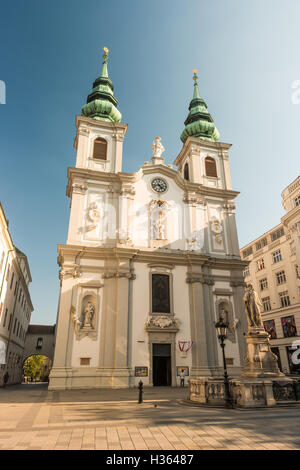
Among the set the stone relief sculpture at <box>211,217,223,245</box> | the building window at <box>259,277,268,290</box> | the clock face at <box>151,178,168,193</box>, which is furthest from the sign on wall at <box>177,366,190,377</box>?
A: the building window at <box>259,277,268,290</box>

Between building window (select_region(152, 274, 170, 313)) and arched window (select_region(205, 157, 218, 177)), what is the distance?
13.4 meters

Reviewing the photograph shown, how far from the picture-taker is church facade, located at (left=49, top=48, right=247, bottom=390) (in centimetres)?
2241

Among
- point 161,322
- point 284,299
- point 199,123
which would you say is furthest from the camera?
point 284,299

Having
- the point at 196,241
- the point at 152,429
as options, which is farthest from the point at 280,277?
the point at 152,429

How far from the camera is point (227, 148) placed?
114ft

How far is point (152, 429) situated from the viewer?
25.6 ft

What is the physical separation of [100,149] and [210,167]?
11974 mm

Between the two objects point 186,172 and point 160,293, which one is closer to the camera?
point 160,293

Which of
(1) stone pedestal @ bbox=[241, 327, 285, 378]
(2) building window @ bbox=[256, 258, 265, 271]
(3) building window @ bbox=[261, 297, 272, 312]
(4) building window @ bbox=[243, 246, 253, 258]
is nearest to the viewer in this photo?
(1) stone pedestal @ bbox=[241, 327, 285, 378]

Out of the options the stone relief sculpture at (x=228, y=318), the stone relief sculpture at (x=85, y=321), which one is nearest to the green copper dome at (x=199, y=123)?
the stone relief sculpture at (x=228, y=318)

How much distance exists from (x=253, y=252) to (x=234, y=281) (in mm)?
20503

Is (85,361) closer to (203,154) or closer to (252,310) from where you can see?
(252,310)

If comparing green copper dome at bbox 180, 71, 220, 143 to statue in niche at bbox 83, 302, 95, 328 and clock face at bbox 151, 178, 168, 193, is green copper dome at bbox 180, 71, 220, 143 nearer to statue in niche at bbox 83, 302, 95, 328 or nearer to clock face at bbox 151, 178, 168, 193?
clock face at bbox 151, 178, 168, 193

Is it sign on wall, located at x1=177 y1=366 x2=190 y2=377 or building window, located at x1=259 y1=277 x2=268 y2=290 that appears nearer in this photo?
sign on wall, located at x1=177 y1=366 x2=190 y2=377
